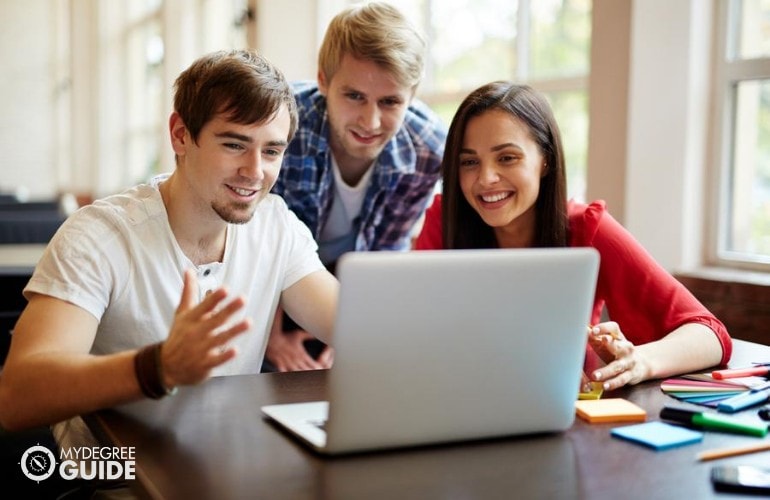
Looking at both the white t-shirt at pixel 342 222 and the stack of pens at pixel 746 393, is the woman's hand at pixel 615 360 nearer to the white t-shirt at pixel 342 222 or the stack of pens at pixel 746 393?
the stack of pens at pixel 746 393

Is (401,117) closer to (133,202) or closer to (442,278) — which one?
(133,202)

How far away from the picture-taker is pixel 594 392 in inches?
54.2

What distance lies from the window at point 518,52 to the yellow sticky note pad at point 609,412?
6.32 ft

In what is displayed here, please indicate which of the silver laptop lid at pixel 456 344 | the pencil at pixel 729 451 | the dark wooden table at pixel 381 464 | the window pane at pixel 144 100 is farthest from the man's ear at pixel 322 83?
the window pane at pixel 144 100

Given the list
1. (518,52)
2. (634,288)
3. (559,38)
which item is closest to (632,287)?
(634,288)

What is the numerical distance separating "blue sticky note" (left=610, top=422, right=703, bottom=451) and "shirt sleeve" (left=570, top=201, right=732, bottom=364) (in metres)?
0.53

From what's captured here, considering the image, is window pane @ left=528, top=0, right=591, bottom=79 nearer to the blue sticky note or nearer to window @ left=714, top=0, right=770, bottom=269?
window @ left=714, top=0, right=770, bottom=269

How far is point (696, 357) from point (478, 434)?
61 centimetres

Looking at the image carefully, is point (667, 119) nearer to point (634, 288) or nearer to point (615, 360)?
point (634, 288)

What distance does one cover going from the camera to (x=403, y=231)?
2738 mm

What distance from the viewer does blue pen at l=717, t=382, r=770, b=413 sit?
1.29 m

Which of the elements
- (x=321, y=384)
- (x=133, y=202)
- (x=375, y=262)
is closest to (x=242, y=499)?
(x=375, y=262)

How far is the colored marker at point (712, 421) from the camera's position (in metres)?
1.19

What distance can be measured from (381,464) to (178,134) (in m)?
0.90
